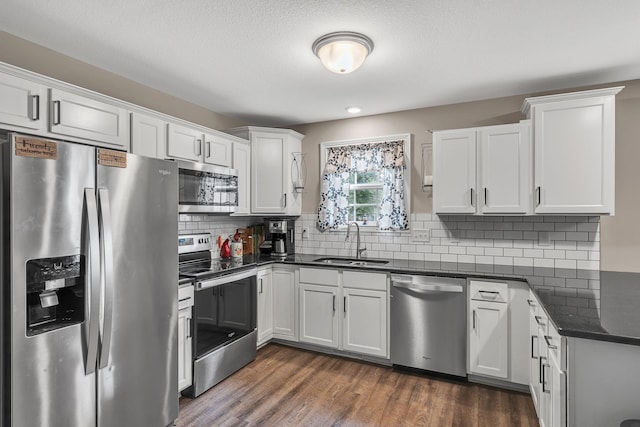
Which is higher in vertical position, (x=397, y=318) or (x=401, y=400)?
(x=397, y=318)

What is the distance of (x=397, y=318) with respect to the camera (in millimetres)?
3035

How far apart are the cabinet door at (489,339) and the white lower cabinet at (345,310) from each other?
72 cm

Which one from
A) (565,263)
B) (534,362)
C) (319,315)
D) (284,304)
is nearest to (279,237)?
(284,304)

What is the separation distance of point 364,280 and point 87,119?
2455 mm

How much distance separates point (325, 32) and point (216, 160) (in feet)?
5.56

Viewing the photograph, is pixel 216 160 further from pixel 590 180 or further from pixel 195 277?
pixel 590 180

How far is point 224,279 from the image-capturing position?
9.41 feet

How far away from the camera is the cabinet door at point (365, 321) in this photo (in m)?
3.11

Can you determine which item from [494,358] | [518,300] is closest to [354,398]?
[494,358]

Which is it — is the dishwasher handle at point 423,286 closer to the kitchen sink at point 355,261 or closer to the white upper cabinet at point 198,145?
the kitchen sink at point 355,261

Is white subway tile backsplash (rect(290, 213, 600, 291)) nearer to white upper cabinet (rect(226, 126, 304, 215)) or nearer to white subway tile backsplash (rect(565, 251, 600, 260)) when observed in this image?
white subway tile backsplash (rect(565, 251, 600, 260))

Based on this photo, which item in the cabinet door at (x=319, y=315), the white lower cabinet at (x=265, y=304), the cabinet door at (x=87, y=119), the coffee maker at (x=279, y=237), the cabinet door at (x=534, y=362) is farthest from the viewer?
the coffee maker at (x=279, y=237)

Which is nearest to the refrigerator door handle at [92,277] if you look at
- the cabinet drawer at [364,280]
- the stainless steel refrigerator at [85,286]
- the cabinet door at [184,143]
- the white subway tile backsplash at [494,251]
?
→ the stainless steel refrigerator at [85,286]

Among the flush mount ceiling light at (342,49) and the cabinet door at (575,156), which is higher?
the flush mount ceiling light at (342,49)
